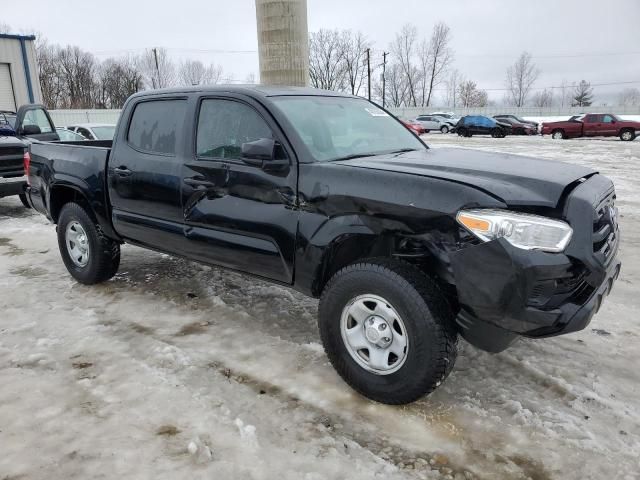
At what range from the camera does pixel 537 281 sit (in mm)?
2482

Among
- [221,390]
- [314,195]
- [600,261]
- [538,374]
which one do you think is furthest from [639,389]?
[221,390]

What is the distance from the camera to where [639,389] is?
3.13 meters

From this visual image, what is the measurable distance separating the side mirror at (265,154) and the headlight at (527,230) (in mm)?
1372

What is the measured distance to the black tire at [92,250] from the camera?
489 cm

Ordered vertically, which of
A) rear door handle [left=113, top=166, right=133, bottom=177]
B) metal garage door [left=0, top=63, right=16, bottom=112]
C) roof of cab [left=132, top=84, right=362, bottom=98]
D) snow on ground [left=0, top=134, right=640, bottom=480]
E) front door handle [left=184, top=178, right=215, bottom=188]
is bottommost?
snow on ground [left=0, top=134, right=640, bottom=480]

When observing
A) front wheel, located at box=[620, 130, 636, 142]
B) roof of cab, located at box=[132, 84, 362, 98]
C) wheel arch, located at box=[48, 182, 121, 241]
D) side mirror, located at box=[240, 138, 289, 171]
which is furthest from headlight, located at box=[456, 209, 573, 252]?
front wheel, located at box=[620, 130, 636, 142]

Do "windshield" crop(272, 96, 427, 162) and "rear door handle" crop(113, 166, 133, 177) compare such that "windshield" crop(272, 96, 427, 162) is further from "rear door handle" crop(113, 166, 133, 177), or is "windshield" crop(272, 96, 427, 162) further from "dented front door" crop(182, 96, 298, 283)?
"rear door handle" crop(113, 166, 133, 177)

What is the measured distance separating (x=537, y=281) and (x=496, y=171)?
2.45 feet

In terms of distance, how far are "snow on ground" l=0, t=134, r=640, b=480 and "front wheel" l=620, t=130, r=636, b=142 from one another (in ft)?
84.1

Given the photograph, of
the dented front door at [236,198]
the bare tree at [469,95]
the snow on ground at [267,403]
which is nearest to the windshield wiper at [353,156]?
the dented front door at [236,198]

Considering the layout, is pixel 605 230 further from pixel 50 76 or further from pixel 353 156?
pixel 50 76

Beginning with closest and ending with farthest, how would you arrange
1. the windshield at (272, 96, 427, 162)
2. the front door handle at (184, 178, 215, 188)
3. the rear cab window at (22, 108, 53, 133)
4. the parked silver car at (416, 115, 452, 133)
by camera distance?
the windshield at (272, 96, 427, 162) → the front door handle at (184, 178, 215, 188) → the rear cab window at (22, 108, 53, 133) → the parked silver car at (416, 115, 452, 133)

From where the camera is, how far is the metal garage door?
2712 centimetres

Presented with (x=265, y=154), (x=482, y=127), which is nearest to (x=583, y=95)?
(x=482, y=127)
